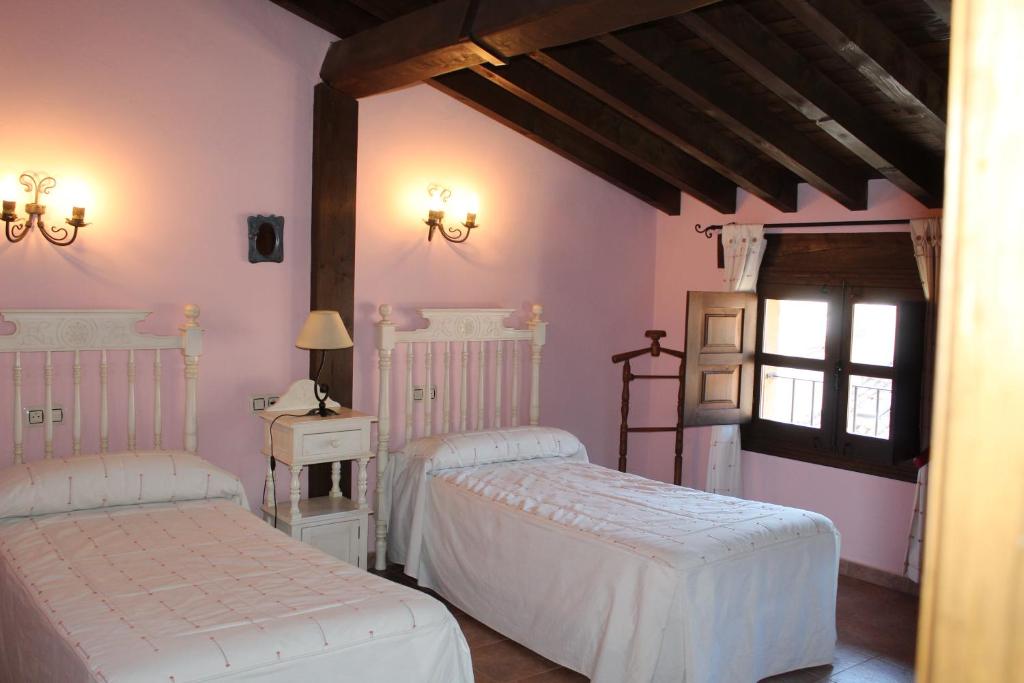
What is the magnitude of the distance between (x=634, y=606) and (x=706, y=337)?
2.25 meters

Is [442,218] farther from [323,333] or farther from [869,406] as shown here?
[869,406]

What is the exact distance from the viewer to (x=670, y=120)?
458 cm

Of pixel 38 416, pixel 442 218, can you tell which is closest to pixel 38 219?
pixel 38 416

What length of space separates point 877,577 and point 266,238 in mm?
3790

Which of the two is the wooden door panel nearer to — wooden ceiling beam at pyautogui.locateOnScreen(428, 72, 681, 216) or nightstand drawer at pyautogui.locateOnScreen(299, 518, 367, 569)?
wooden ceiling beam at pyautogui.locateOnScreen(428, 72, 681, 216)

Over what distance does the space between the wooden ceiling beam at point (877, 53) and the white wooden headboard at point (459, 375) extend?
233 cm

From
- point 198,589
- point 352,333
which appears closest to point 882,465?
point 352,333

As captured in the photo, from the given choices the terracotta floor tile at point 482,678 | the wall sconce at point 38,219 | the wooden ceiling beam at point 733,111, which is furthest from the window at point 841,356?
the wall sconce at point 38,219

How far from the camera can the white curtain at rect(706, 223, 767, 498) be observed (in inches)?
214

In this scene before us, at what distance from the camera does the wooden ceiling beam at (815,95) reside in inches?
136

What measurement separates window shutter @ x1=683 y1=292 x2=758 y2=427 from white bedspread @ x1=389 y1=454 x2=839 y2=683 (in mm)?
1009

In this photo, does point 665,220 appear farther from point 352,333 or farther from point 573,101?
point 352,333

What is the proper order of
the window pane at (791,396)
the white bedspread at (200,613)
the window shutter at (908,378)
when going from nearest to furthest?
1. the white bedspread at (200,613)
2. the window shutter at (908,378)
3. the window pane at (791,396)

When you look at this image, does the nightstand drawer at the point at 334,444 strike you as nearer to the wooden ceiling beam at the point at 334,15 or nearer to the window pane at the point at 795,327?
the wooden ceiling beam at the point at 334,15
